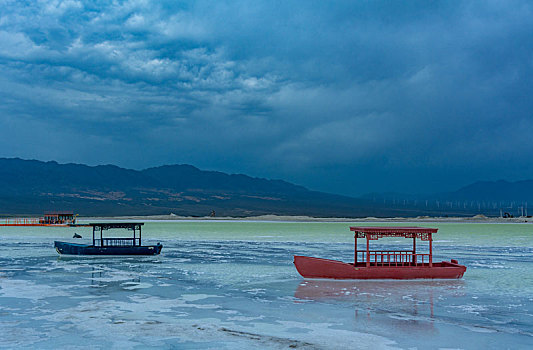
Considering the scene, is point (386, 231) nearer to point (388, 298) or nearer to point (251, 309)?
point (388, 298)

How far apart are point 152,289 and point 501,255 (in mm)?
29390

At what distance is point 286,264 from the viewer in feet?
102

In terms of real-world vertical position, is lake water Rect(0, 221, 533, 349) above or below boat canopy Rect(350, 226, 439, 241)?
below

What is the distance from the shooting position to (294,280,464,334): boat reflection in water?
15.0 metres

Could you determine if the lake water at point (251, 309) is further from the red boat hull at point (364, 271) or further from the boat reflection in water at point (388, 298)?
the red boat hull at point (364, 271)

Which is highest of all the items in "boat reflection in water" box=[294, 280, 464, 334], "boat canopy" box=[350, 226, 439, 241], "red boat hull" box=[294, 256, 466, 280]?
"boat canopy" box=[350, 226, 439, 241]

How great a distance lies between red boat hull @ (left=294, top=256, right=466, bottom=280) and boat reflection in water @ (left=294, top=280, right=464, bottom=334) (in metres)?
0.31

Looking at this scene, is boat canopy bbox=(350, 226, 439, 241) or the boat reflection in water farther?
boat canopy bbox=(350, 226, 439, 241)

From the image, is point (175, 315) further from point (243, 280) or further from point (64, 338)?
point (243, 280)

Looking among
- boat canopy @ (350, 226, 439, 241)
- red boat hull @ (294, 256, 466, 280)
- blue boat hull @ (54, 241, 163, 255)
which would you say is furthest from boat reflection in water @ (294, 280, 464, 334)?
blue boat hull @ (54, 241, 163, 255)

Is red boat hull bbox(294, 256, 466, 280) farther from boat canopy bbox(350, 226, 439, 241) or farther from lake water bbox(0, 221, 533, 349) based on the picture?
boat canopy bbox(350, 226, 439, 241)

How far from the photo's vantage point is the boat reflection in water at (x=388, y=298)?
15.0m

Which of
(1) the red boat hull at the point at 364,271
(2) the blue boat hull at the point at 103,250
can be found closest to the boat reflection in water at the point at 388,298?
(1) the red boat hull at the point at 364,271

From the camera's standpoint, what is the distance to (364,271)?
23734 mm
